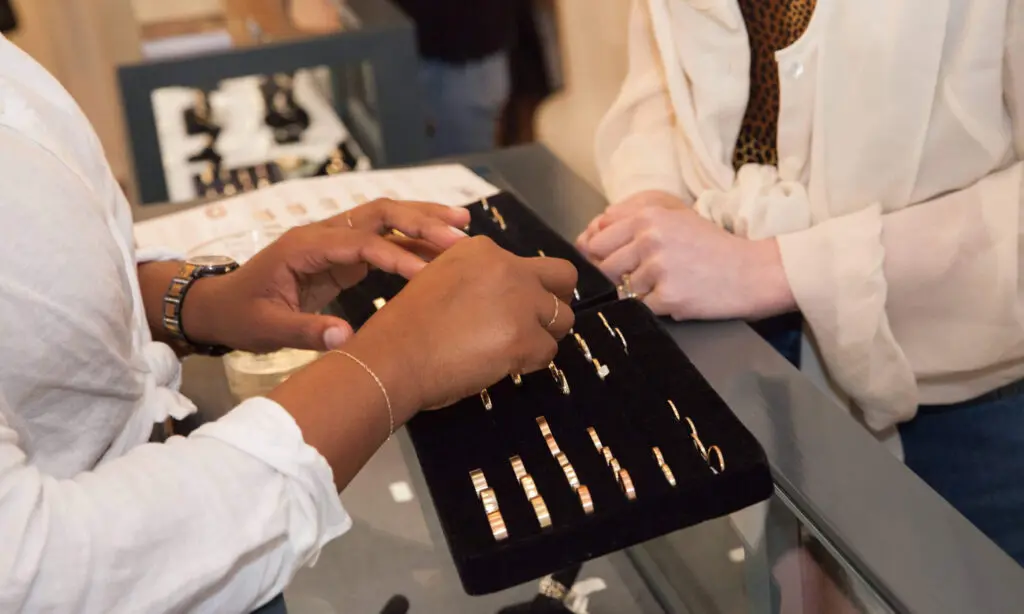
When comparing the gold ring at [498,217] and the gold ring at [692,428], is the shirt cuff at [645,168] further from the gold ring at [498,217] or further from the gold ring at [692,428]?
the gold ring at [692,428]

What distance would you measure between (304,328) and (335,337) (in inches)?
3.2

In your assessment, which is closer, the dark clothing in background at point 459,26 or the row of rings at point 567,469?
the row of rings at point 567,469

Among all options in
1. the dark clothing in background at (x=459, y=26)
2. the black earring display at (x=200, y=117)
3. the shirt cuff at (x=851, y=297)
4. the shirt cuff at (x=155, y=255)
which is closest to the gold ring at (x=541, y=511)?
the shirt cuff at (x=851, y=297)

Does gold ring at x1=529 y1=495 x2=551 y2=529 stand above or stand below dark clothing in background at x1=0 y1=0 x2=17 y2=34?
above

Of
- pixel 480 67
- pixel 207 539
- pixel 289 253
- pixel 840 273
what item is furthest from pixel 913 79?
pixel 480 67

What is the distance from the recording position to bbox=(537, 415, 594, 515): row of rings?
0.56m

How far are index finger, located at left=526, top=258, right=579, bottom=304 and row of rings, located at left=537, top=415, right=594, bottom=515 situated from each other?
91 mm

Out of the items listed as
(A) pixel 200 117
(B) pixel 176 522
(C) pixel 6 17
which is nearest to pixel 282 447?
(B) pixel 176 522

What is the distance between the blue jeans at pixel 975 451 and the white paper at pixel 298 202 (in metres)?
0.34

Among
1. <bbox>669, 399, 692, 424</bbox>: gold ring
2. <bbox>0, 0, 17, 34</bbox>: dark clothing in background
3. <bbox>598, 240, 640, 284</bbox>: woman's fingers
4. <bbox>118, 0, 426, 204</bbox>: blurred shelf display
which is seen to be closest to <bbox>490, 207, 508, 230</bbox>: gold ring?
<bbox>598, 240, 640, 284</bbox>: woman's fingers

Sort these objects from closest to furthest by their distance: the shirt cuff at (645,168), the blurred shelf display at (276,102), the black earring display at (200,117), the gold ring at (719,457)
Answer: the gold ring at (719,457), the shirt cuff at (645,168), the blurred shelf display at (276,102), the black earring display at (200,117)

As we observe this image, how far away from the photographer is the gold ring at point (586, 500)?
0.56 m

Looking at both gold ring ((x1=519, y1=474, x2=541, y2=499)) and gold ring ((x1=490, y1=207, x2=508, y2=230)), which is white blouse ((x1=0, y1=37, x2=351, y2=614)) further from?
gold ring ((x1=490, y1=207, x2=508, y2=230))

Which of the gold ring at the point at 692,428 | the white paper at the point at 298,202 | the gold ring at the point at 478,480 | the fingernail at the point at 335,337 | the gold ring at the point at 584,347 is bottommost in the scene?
the white paper at the point at 298,202
